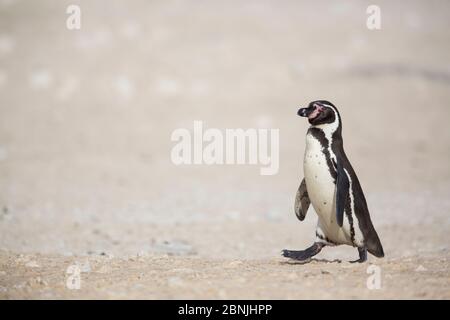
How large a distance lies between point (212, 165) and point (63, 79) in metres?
7.07

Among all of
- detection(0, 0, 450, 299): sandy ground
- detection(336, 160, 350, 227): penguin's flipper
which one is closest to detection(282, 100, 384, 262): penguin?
detection(336, 160, 350, 227): penguin's flipper

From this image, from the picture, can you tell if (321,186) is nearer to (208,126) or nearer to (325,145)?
(325,145)

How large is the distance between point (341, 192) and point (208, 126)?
12821mm

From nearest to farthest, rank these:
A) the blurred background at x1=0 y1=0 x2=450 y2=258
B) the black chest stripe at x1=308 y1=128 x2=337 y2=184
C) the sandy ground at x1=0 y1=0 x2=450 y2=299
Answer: the sandy ground at x1=0 y1=0 x2=450 y2=299 → the black chest stripe at x1=308 y1=128 x2=337 y2=184 → the blurred background at x1=0 y1=0 x2=450 y2=258

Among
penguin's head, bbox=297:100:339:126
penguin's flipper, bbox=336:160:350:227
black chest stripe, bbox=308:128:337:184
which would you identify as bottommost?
penguin's flipper, bbox=336:160:350:227

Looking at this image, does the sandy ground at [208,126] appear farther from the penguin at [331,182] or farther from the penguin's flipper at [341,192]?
the penguin's flipper at [341,192]

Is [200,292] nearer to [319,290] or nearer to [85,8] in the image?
[319,290]

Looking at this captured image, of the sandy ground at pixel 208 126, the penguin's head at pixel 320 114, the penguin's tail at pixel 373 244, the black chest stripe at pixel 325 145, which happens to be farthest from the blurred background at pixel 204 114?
the penguin's head at pixel 320 114

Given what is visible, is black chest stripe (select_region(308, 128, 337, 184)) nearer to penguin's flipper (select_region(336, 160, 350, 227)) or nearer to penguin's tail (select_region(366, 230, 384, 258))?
penguin's flipper (select_region(336, 160, 350, 227))

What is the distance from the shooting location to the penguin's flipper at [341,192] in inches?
234

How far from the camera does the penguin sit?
6082mm

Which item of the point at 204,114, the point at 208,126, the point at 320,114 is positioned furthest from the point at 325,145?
the point at 204,114

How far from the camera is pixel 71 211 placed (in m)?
12.1

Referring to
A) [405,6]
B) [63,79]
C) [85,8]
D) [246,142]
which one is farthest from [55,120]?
[405,6]
